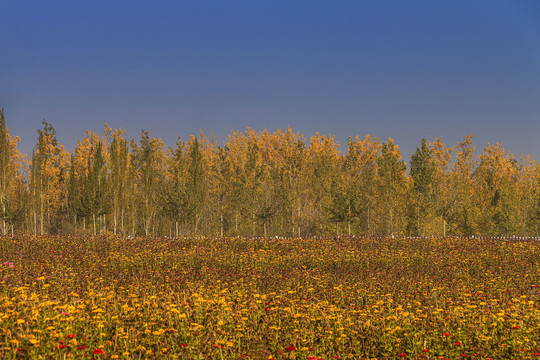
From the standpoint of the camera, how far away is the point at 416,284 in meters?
12.7

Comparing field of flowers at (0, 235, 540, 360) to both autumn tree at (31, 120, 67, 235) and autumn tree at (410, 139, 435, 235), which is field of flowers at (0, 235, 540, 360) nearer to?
autumn tree at (410, 139, 435, 235)

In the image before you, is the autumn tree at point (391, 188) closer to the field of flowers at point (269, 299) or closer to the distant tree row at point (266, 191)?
the distant tree row at point (266, 191)

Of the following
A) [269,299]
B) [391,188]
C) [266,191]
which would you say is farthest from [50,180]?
[269,299]

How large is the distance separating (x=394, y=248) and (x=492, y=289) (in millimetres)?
7906

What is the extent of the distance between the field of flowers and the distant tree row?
38.5 feet

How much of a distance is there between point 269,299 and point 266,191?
1484 inches

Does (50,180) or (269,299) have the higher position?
(50,180)

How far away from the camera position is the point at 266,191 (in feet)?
153

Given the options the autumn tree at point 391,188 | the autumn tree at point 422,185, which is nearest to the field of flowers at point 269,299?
the autumn tree at point 422,185

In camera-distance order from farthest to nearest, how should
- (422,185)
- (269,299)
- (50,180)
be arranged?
(50,180) → (422,185) → (269,299)

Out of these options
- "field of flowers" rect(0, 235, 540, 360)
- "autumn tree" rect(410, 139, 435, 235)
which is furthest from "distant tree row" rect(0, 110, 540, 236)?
"field of flowers" rect(0, 235, 540, 360)

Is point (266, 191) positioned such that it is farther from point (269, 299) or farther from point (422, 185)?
point (269, 299)

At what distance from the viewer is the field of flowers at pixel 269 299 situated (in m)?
6.43

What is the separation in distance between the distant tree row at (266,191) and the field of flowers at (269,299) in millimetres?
11738
